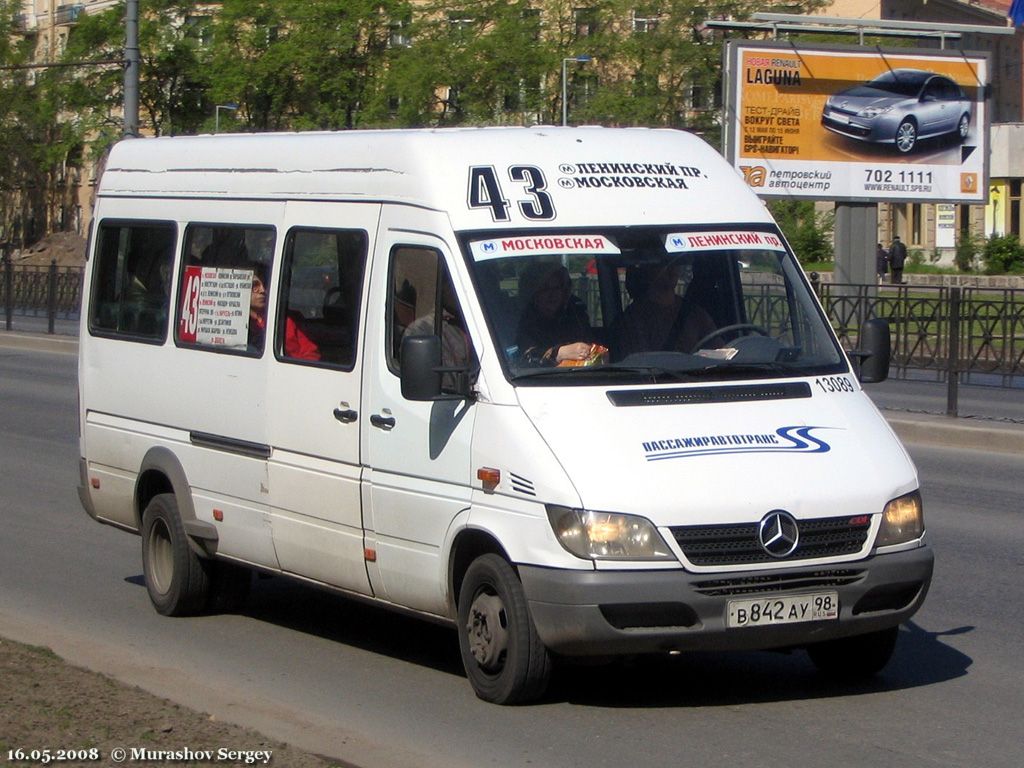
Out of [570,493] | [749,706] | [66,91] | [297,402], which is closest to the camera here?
[570,493]

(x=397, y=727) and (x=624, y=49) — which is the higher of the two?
(x=624, y=49)

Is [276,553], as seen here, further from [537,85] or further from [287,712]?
[537,85]

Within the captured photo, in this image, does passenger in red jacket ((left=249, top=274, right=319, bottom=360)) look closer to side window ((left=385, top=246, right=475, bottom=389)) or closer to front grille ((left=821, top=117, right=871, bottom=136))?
side window ((left=385, top=246, right=475, bottom=389))

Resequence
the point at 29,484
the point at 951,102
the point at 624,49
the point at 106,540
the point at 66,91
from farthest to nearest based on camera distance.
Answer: the point at 66,91 → the point at 624,49 → the point at 951,102 → the point at 29,484 → the point at 106,540

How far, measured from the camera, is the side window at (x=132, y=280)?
8688mm

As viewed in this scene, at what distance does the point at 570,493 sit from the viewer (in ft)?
19.5

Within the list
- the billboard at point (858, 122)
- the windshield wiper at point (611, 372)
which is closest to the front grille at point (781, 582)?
the windshield wiper at point (611, 372)

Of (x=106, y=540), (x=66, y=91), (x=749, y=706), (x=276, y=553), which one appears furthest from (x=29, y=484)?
(x=66, y=91)

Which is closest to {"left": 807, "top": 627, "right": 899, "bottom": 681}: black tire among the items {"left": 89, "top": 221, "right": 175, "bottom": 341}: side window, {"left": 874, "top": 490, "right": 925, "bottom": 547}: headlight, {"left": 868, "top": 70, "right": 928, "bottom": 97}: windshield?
{"left": 874, "top": 490, "right": 925, "bottom": 547}: headlight

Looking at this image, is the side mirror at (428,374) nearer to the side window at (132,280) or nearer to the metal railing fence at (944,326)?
the side window at (132,280)

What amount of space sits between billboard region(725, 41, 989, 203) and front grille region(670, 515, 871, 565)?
859 inches

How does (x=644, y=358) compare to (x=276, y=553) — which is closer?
(x=644, y=358)

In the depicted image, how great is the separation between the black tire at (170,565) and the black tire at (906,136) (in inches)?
867

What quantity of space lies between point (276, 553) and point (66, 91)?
62260mm
